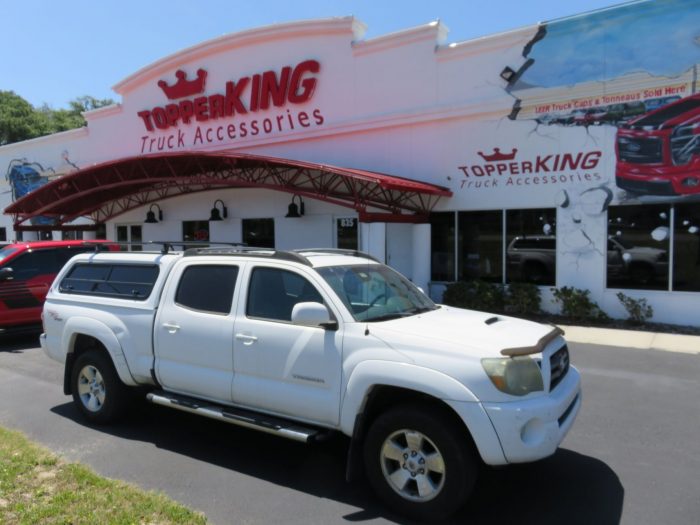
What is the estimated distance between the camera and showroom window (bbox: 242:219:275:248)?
56.4ft

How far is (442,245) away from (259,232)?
20.7ft

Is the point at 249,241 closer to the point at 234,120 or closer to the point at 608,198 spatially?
the point at 234,120

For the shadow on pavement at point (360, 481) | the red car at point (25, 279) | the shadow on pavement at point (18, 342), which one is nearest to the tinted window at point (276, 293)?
the shadow on pavement at point (360, 481)

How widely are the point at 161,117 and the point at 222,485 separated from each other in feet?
58.0

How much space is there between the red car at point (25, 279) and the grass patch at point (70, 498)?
238 inches

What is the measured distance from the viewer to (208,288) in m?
5.04

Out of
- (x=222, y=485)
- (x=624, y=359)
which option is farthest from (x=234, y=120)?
(x=222, y=485)

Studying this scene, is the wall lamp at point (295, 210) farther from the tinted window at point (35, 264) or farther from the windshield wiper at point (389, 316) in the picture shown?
the windshield wiper at point (389, 316)

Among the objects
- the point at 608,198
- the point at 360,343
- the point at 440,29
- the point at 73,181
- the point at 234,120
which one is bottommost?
the point at 360,343

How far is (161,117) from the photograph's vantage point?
19547mm

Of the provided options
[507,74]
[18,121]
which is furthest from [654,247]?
[18,121]

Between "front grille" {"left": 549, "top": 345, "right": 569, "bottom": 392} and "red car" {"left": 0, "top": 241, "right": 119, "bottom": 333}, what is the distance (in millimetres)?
8198

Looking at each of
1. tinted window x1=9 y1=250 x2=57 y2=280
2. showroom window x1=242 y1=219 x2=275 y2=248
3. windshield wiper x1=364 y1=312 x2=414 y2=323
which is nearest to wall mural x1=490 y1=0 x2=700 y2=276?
showroom window x1=242 y1=219 x2=275 y2=248

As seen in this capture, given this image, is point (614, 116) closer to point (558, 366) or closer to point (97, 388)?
point (558, 366)
